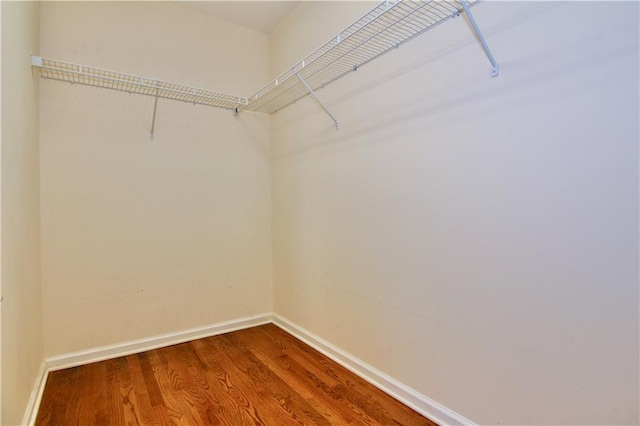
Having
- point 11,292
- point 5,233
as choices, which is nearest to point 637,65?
point 5,233

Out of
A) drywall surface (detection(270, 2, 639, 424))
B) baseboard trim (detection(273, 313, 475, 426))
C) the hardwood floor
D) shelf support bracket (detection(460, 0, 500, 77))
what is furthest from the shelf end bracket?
baseboard trim (detection(273, 313, 475, 426))

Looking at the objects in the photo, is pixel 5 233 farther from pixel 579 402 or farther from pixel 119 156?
pixel 579 402

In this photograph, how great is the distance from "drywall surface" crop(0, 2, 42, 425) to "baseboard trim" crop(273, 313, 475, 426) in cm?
157

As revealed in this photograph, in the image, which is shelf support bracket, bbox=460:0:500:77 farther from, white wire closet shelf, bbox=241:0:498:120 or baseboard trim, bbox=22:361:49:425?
baseboard trim, bbox=22:361:49:425

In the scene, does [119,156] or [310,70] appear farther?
[119,156]

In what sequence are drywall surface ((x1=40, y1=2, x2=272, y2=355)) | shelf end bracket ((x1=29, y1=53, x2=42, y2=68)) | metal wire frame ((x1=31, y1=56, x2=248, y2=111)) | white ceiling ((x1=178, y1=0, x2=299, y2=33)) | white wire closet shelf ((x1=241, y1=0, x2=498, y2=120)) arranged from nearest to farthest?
white wire closet shelf ((x1=241, y1=0, x2=498, y2=120)) → shelf end bracket ((x1=29, y1=53, x2=42, y2=68)) → metal wire frame ((x1=31, y1=56, x2=248, y2=111)) → drywall surface ((x1=40, y1=2, x2=272, y2=355)) → white ceiling ((x1=178, y1=0, x2=299, y2=33))

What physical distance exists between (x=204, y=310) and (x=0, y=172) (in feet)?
5.57

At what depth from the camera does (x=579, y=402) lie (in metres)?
1.10

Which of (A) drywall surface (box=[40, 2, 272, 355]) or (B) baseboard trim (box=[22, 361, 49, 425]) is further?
(A) drywall surface (box=[40, 2, 272, 355])

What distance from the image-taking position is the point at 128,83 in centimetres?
218

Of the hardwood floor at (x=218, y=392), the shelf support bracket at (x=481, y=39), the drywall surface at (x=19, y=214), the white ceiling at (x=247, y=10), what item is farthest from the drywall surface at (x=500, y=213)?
the drywall surface at (x=19, y=214)

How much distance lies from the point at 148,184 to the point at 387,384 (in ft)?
6.74

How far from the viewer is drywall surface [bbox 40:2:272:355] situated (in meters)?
2.05

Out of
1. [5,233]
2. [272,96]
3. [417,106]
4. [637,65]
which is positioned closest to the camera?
[637,65]
